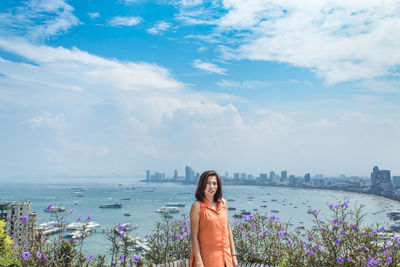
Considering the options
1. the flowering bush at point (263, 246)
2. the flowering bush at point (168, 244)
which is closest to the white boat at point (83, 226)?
the flowering bush at point (263, 246)

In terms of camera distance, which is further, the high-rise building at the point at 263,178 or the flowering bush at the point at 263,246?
the high-rise building at the point at 263,178

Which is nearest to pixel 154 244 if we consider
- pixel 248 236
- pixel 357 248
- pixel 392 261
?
pixel 248 236

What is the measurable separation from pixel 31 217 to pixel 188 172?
112 meters

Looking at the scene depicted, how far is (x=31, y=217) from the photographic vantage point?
3.03 metres

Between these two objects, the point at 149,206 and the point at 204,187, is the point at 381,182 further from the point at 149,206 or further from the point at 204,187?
the point at 204,187

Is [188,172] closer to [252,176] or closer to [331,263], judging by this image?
[252,176]

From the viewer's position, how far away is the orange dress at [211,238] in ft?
7.46

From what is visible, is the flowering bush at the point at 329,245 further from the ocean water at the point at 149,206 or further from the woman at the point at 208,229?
the ocean water at the point at 149,206

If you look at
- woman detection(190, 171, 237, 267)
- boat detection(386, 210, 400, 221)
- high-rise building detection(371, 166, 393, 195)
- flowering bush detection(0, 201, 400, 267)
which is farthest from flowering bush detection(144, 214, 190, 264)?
high-rise building detection(371, 166, 393, 195)

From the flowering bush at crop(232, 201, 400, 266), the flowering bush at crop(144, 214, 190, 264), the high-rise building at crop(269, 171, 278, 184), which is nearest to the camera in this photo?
the flowering bush at crop(232, 201, 400, 266)

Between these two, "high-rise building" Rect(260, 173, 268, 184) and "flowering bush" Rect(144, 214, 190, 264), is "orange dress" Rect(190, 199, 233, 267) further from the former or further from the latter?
"high-rise building" Rect(260, 173, 268, 184)

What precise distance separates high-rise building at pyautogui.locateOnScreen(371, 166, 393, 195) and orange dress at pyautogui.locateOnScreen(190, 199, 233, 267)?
81444 millimetres

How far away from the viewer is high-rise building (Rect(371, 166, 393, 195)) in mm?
72000

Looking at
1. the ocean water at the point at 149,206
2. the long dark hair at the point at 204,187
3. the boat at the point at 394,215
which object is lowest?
the ocean water at the point at 149,206
